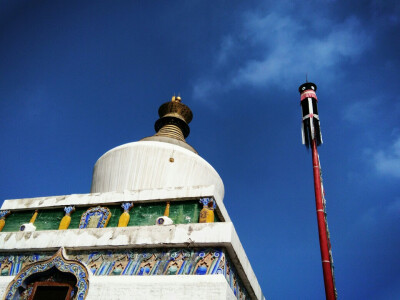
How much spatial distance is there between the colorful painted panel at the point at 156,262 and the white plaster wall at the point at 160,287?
12cm

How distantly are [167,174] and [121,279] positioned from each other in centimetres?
322

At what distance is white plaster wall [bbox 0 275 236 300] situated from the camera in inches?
225

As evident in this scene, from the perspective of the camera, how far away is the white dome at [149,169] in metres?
8.88

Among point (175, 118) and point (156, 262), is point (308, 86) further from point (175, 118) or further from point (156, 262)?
point (156, 262)

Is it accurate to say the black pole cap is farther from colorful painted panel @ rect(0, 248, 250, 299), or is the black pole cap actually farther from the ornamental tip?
colorful painted panel @ rect(0, 248, 250, 299)

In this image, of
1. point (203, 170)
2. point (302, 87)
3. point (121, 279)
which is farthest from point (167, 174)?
point (302, 87)

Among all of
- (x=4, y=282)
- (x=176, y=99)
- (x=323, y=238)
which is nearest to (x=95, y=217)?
(x=4, y=282)

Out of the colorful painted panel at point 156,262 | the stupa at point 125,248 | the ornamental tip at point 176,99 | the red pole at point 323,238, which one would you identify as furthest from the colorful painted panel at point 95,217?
the ornamental tip at point 176,99

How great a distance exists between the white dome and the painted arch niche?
2.47 metres

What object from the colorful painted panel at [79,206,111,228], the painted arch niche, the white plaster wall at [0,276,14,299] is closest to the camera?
the painted arch niche

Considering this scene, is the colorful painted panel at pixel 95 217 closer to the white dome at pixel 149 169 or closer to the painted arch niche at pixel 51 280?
the painted arch niche at pixel 51 280

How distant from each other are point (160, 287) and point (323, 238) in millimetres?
3625

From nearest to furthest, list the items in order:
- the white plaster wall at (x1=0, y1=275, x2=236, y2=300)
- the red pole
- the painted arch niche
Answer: the white plaster wall at (x1=0, y1=275, x2=236, y2=300) → the painted arch niche → the red pole

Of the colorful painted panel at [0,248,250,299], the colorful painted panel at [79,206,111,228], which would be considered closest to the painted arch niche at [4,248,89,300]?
the colorful painted panel at [0,248,250,299]
